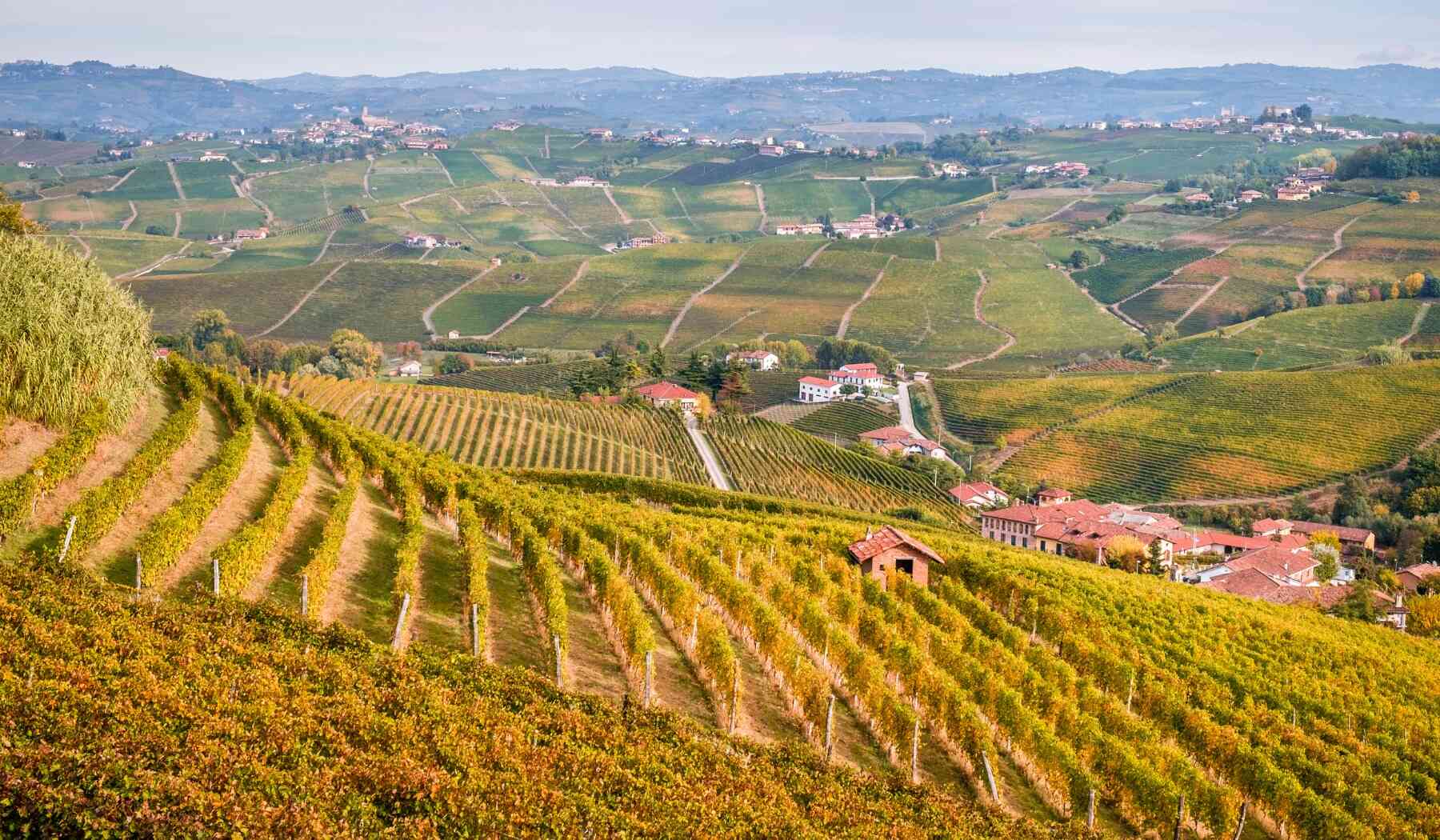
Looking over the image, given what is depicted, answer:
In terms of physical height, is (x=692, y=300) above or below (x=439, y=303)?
below

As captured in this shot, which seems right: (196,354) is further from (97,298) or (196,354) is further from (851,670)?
(851,670)

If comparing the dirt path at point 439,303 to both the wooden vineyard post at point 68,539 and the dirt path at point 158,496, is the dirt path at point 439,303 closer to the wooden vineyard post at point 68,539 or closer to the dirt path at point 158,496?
the dirt path at point 158,496

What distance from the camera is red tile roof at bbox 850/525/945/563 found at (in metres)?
40.4

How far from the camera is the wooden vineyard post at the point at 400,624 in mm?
21859

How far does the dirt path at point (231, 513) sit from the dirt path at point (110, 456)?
2.57 metres

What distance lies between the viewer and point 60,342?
30.4 m

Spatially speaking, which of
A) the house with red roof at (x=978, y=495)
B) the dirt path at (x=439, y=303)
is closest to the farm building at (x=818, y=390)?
the house with red roof at (x=978, y=495)

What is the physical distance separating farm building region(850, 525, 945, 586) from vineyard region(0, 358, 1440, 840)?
78cm

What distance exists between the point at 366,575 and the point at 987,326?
442 feet

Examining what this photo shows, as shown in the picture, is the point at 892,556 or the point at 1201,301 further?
the point at 1201,301

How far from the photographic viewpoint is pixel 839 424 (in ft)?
369

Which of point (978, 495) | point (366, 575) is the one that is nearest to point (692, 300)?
point (978, 495)

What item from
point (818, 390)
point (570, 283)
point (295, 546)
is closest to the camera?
point (295, 546)

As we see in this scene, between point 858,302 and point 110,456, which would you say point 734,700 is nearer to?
point 110,456
